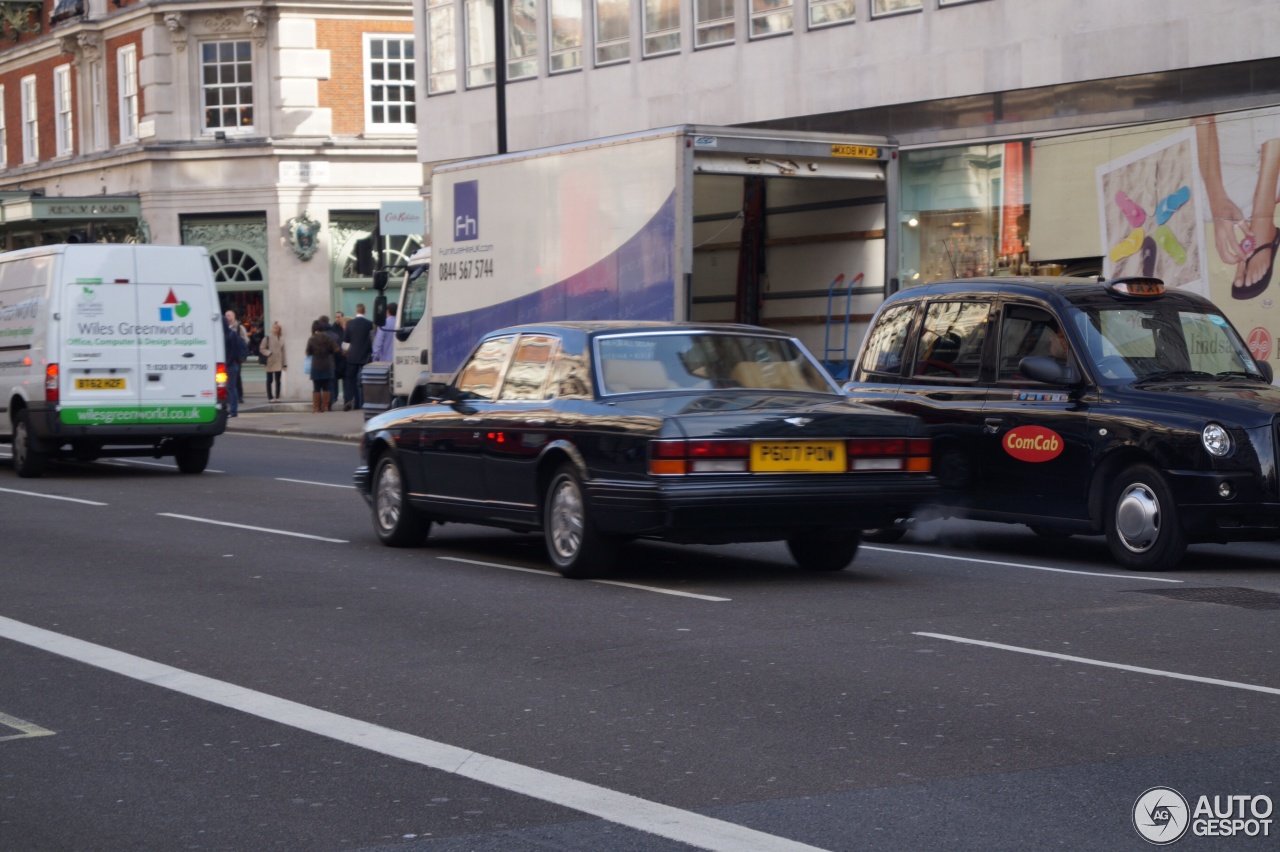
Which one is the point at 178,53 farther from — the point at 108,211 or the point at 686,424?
the point at 686,424

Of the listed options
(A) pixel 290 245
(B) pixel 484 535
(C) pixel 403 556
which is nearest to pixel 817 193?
(B) pixel 484 535

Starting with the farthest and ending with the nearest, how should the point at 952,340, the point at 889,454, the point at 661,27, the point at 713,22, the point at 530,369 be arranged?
the point at 661,27 → the point at 713,22 → the point at 952,340 → the point at 530,369 → the point at 889,454

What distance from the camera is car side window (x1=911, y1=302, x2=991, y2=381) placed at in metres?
12.1

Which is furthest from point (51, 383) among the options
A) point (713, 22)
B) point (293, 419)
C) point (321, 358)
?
point (321, 358)

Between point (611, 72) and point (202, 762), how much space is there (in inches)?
937

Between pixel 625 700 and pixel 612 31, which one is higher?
pixel 612 31

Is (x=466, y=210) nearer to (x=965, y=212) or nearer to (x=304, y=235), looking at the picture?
(x=965, y=212)

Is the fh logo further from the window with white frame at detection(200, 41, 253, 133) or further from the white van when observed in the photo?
the window with white frame at detection(200, 41, 253, 133)

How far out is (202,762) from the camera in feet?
19.1

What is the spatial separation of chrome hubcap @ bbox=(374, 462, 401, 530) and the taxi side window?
13.7ft

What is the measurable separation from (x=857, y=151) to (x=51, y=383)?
868 cm

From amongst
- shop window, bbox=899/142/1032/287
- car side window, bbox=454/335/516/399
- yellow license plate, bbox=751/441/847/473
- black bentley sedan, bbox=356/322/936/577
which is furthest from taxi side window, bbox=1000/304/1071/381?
shop window, bbox=899/142/1032/287

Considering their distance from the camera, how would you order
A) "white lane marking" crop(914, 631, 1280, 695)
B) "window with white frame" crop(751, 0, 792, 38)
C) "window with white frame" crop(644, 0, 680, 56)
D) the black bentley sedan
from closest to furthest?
"white lane marking" crop(914, 631, 1280, 695)
the black bentley sedan
"window with white frame" crop(751, 0, 792, 38)
"window with white frame" crop(644, 0, 680, 56)

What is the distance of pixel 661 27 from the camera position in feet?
91.1
